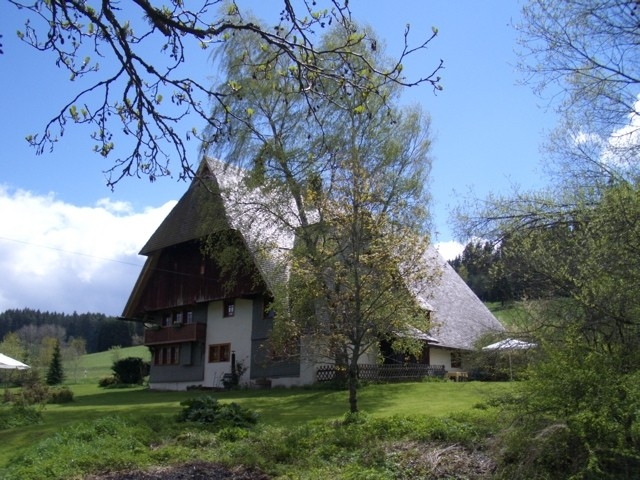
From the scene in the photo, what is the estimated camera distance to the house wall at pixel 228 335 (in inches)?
1256

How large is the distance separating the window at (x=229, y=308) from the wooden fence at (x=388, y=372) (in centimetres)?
647

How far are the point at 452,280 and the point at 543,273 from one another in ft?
94.7

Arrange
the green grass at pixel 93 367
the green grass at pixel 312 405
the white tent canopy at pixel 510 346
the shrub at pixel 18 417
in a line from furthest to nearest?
the green grass at pixel 93 367, the shrub at pixel 18 417, the green grass at pixel 312 405, the white tent canopy at pixel 510 346

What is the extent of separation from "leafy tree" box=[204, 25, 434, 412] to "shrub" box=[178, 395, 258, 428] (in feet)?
10.2

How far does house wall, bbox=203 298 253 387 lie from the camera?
1256 inches

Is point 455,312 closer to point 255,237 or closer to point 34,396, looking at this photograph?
point 255,237

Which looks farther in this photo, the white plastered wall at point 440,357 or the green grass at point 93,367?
the green grass at point 93,367

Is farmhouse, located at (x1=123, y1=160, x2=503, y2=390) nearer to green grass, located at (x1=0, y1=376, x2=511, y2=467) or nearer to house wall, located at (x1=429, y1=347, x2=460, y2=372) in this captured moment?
house wall, located at (x1=429, y1=347, x2=460, y2=372)

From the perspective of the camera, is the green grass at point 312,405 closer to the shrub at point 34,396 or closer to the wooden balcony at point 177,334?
the shrub at point 34,396

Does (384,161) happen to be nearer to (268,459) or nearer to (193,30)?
(268,459)

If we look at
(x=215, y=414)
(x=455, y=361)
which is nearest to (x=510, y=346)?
(x=215, y=414)

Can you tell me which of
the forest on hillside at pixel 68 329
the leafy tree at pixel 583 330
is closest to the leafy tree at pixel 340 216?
the leafy tree at pixel 583 330

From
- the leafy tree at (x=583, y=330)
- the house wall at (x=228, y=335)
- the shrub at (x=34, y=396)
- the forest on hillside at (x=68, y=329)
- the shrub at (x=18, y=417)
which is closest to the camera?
the leafy tree at (x=583, y=330)

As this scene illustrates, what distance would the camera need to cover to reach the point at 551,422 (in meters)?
7.84
